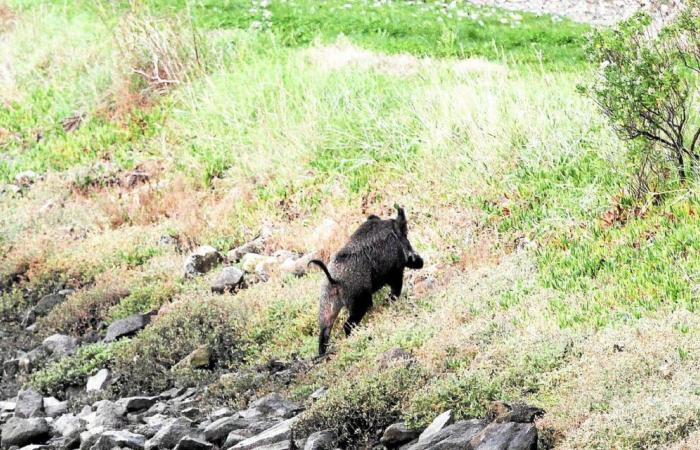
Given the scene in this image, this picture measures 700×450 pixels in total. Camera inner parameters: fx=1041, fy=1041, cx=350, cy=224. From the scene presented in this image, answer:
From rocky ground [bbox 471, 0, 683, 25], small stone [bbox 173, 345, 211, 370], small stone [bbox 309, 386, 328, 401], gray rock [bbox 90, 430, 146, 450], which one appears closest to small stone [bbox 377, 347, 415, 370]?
small stone [bbox 309, 386, 328, 401]

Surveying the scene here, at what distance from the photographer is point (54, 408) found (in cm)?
868

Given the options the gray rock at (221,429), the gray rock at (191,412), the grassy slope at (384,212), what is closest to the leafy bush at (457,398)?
the grassy slope at (384,212)

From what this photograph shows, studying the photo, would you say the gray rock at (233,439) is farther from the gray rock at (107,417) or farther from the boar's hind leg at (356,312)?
the boar's hind leg at (356,312)

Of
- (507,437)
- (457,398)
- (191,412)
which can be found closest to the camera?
(507,437)

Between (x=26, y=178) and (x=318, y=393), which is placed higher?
(x=26, y=178)

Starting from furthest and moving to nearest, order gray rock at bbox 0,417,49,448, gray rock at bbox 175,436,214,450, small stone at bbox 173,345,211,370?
1. small stone at bbox 173,345,211,370
2. gray rock at bbox 0,417,49,448
3. gray rock at bbox 175,436,214,450

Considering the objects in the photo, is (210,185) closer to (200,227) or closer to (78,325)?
(200,227)

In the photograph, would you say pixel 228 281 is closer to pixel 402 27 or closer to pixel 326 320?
pixel 326 320

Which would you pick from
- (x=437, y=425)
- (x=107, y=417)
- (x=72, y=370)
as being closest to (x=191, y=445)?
(x=107, y=417)

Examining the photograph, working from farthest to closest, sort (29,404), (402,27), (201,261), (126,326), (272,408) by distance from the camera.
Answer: (402,27) < (201,261) < (126,326) < (29,404) < (272,408)

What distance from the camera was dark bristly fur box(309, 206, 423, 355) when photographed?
27.3ft

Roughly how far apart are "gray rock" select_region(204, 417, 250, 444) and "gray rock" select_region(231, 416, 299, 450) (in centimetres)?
31

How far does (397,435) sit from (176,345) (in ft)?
10.2

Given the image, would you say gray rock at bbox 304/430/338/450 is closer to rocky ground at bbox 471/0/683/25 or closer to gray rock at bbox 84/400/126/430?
gray rock at bbox 84/400/126/430
